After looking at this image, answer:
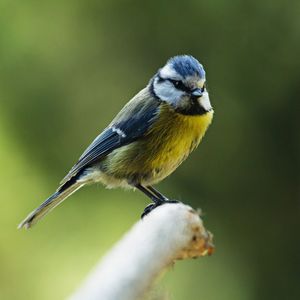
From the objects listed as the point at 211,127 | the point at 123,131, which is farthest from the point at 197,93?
the point at 211,127

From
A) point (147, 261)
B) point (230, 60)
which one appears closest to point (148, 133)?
point (147, 261)

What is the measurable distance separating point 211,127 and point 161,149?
134 centimetres

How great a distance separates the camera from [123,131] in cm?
207

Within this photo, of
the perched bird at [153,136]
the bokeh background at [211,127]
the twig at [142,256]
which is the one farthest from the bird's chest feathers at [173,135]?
the bokeh background at [211,127]

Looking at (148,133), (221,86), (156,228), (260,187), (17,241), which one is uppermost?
(156,228)

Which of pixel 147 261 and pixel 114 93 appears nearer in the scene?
pixel 147 261

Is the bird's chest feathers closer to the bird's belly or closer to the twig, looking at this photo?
the bird's belly

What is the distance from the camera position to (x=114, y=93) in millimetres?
3381

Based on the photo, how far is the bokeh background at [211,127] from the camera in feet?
10.5

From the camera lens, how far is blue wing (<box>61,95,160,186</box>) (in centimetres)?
201

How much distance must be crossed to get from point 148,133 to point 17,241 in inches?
53.3

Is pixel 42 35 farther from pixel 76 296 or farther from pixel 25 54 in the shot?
pixel 76 296

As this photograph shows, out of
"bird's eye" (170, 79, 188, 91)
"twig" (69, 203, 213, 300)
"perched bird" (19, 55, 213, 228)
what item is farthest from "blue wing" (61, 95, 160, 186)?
"twig" (69, 203, 213, 300)

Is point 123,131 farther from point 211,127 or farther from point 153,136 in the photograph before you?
point 211,127
